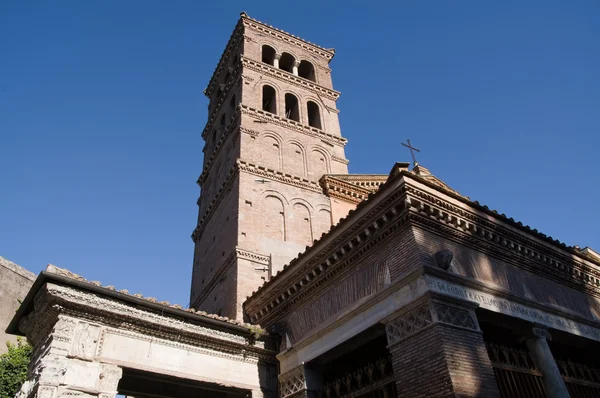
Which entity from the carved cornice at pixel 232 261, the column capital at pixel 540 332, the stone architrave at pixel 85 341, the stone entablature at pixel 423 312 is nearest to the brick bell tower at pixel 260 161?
the carved cornice at pixel 232 261

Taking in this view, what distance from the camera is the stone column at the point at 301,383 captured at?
1006 centimetres

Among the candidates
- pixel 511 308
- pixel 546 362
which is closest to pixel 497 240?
pixel 511 308

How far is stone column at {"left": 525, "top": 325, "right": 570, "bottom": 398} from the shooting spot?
29.6 ft

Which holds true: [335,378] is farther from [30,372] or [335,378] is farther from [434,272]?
[30,372]

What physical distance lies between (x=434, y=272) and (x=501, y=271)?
246 centimetres

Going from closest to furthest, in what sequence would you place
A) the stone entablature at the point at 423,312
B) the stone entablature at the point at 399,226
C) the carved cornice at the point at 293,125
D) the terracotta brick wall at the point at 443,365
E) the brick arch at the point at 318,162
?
the terracotta brick wall at the point at 443,365 < the stone entablature at the point at 423,312 < the stone entablature at the point at 399,226 < the brick arch at the point at 318,162 < the carved cornice at the point at 293,125

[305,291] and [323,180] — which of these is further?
[323,180]

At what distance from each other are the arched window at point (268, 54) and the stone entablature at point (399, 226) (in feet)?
49.9

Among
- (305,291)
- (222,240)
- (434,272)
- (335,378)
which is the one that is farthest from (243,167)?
(434,272)

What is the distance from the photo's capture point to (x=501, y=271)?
9953 mm

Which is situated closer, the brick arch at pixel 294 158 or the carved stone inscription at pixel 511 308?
the carved stone inscription at pixel 511 308

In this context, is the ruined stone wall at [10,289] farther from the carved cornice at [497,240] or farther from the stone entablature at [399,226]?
the carved cornice at [497,240]

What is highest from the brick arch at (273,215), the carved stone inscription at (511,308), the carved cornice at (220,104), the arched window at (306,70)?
the arched window at (306,70)

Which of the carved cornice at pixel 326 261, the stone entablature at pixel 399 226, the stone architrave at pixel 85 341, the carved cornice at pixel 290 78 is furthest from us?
the carved cornice at pixel 290 78
